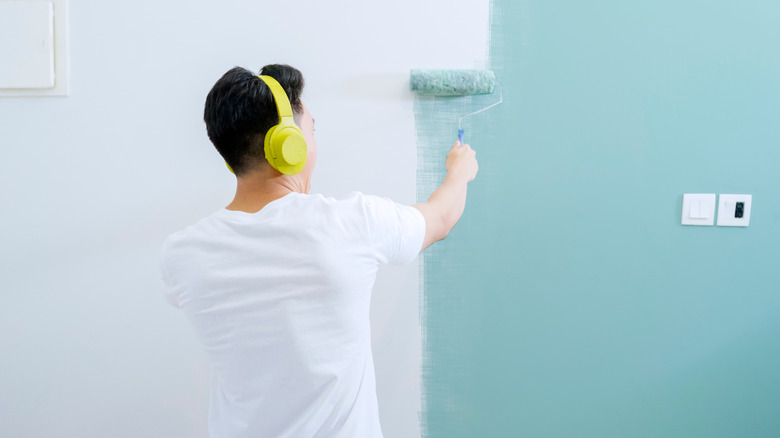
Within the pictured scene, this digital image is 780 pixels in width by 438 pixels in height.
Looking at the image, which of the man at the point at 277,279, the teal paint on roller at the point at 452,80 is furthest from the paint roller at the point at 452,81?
the man at the point at 277,279

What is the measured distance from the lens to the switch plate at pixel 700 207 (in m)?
1.08

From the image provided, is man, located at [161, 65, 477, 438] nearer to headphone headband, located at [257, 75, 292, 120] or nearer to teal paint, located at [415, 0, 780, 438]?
headphone headband, located at [257, 75, 292, 120]

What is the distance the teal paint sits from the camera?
1067mm

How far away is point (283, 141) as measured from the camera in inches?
24.9

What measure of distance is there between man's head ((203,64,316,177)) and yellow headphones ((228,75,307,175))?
1 cm

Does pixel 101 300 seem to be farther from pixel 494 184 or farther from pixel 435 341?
pixel 494 184

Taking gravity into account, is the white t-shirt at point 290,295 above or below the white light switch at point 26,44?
below

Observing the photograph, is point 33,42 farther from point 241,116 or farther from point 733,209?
point 733,209

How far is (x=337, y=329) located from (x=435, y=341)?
0.54 m

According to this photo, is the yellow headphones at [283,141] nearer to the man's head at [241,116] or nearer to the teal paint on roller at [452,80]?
the man's head at [241,116]

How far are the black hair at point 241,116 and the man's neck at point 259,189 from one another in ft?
0.06

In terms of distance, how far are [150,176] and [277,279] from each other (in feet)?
2.33

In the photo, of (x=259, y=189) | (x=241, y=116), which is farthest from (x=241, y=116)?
(x=259, y=189)

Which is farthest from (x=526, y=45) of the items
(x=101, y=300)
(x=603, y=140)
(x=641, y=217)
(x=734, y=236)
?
(x=101, y=300)
